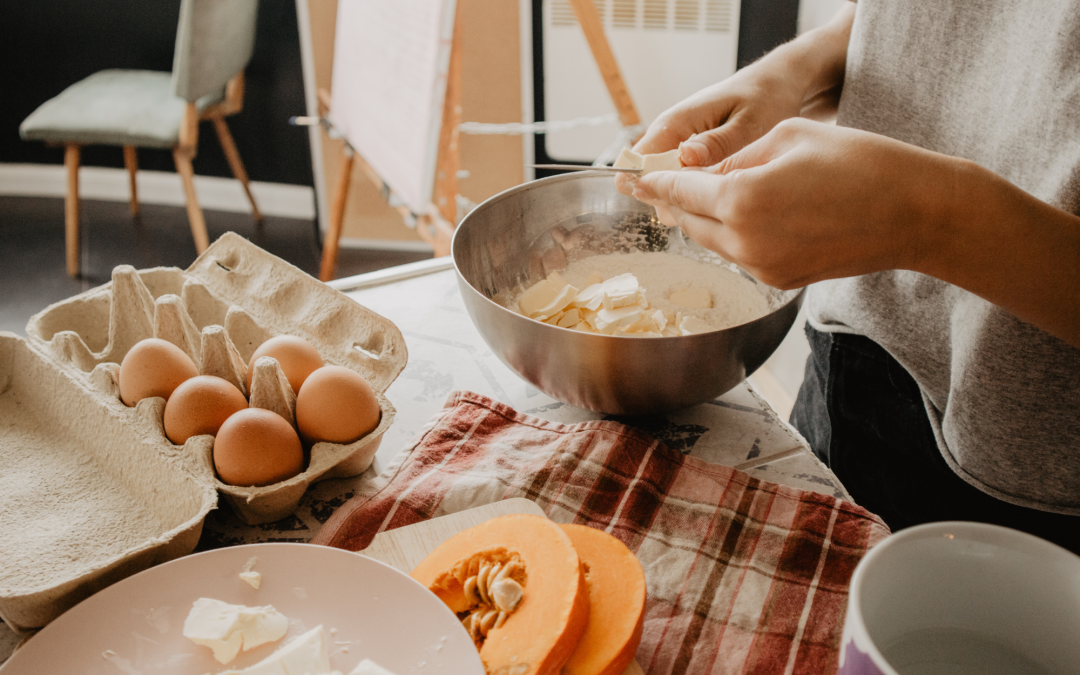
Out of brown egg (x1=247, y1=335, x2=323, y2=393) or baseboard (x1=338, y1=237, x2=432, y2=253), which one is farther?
baseboard (x1=338, y1=237, x2=432, y2=253)

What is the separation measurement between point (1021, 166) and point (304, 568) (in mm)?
754

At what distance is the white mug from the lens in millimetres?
369

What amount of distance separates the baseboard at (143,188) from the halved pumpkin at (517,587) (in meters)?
3.47

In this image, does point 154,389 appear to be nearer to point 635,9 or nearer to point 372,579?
point 372,579

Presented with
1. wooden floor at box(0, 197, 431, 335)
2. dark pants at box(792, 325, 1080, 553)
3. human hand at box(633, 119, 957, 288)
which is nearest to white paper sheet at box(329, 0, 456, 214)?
wooden floor at box(0, 197, 431, 335)

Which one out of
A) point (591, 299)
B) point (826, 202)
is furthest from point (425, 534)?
point (826, 202)

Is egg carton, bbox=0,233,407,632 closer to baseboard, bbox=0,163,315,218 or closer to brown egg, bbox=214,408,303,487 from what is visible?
brown egg, bbox=214,408,303,487

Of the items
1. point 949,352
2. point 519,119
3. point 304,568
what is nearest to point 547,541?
point 304,568

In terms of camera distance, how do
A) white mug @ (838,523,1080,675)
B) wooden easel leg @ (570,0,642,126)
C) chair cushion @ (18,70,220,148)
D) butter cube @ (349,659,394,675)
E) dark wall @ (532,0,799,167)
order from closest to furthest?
white mug @ (838,523,1080,675) < butter cube @ (349,659,394,675) < wooden easel leg @ (570,0,642,126) < dark wall @ (532,0,799,167) < chair cushion @ (18,70,220,148)

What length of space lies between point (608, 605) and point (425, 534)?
0.63ft

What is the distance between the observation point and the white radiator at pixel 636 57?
253 centimetres

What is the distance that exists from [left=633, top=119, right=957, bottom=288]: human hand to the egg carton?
1.34 ft

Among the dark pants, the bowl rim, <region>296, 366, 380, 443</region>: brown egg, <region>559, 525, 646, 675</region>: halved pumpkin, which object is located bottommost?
the dark pants

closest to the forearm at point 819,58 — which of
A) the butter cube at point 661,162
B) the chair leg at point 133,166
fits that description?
the butter cube at point 661,162
